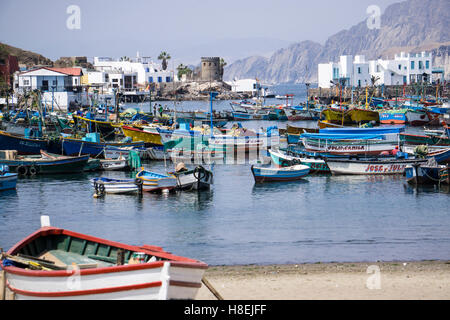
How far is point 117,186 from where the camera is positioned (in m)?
31.7

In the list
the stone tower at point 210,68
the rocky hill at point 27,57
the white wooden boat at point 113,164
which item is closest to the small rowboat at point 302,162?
the white wooden boat at point 113,164

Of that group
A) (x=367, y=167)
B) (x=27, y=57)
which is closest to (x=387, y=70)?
(x=27, y=57)

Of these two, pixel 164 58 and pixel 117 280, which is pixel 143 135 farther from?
pixel 164 58

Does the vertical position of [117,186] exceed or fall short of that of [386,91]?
it falls short

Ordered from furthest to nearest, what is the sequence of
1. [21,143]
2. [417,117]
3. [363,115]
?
[417,117] → [363,115] → [21,143]

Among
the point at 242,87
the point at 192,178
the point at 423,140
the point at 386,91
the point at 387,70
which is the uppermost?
the point at 387,70

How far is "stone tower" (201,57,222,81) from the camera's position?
18662cm

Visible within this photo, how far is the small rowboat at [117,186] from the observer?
31.6m

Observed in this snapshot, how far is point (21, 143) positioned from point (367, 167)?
76.6 feet

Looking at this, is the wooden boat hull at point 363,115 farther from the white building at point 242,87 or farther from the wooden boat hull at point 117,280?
the white building at point 242,87

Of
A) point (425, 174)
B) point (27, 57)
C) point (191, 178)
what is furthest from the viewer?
point (27, 57)

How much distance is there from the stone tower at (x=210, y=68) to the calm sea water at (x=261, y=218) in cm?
15112

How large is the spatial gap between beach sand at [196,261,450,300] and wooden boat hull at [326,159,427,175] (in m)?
18.8

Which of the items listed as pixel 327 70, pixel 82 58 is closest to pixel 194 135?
pixel 327 70
